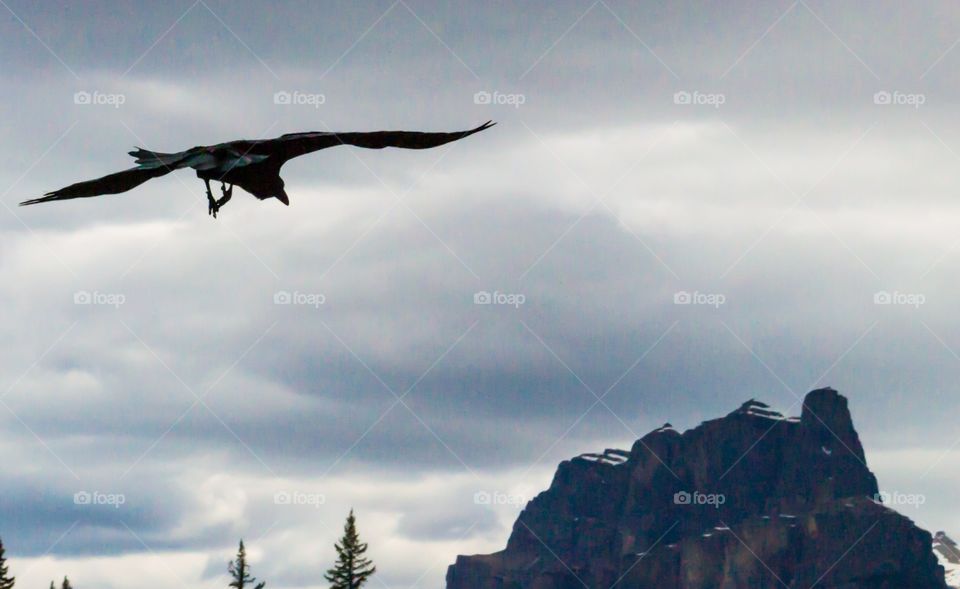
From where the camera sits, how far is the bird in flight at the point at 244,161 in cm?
2881

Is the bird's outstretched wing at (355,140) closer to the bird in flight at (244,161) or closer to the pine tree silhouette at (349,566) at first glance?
the bird in flight at (244,161)

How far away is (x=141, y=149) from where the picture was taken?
30562 millimetres

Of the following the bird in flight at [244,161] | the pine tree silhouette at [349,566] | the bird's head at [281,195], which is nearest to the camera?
the bird in flight at [244,161]

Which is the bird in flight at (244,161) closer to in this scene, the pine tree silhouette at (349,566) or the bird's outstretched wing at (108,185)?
the bird's outstretched wing at (108,185)

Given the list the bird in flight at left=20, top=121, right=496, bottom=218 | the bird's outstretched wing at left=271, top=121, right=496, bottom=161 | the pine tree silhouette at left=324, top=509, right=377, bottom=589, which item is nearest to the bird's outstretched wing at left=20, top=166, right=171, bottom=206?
the bird in flight at left=20, top=121, right=496, bottom=218

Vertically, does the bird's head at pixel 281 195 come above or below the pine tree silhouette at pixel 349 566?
below

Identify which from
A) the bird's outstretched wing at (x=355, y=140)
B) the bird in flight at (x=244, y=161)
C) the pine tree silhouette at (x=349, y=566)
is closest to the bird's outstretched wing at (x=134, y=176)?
the bird in flight at (x=244, y=161)

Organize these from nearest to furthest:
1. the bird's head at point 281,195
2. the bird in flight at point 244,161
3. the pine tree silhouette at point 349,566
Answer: the bird in flight at point 244,161
the bird's head at point 281,195
the pine tree silhouette at point 349,566

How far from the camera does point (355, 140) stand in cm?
3014

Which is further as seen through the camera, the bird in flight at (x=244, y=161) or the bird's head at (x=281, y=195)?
the bird's head at (x=281, y=195)

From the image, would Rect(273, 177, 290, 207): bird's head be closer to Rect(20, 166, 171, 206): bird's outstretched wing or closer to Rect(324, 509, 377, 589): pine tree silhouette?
Rect(20, 166, 171, 206): bird's outstretched wing

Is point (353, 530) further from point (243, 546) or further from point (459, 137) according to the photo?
point (459, 137)

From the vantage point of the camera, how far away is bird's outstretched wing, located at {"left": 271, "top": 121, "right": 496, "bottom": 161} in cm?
3002

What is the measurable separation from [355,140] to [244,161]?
2494mm
